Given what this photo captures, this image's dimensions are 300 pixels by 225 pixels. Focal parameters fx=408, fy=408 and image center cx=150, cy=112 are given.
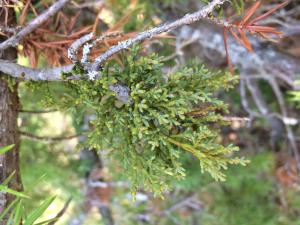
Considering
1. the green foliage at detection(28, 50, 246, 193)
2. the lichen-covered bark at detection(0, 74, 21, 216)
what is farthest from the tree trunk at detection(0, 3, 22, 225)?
the green foliage at detection(28, 50, 246, 193)

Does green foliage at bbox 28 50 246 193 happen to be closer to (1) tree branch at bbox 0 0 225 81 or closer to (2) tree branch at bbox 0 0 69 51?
(1) tree branch at bbox 0 0 225 81

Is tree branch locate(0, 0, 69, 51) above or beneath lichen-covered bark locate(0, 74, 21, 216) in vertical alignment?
above

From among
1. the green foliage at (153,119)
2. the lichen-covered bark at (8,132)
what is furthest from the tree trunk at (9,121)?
the green foliage at (153,119)

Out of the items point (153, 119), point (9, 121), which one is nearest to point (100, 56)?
point (153, 119)

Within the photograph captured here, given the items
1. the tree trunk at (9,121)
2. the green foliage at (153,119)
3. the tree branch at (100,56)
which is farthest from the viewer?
the tree trunk at (9,121)

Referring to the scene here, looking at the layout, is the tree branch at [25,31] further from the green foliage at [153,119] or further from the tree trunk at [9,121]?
the green foliage at [153,119]

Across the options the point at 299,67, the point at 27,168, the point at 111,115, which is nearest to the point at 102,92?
the point at 111,115

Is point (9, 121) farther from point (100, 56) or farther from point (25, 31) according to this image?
point (100, 56)
